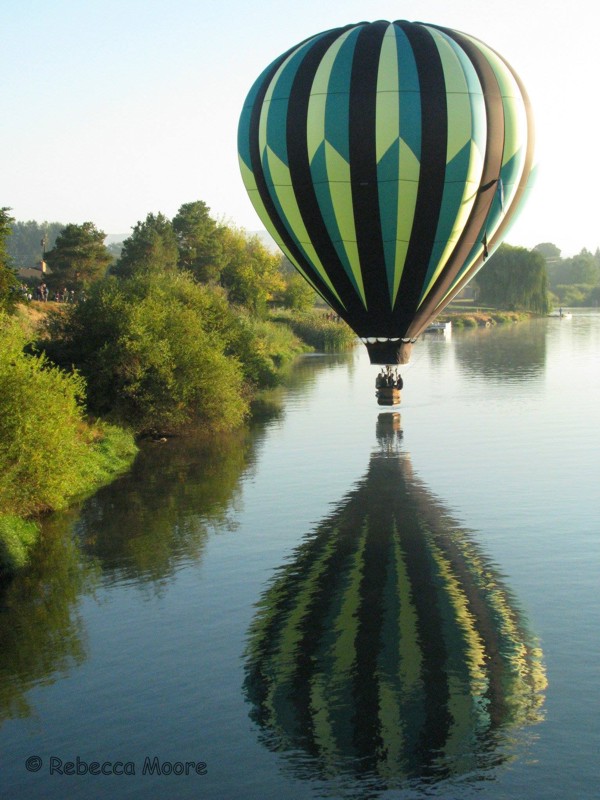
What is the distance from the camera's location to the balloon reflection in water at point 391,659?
648 inches

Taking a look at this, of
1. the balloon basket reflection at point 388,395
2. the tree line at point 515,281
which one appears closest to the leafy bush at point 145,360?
the balloon basket reflection at point 388,395

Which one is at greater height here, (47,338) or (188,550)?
(47,338)

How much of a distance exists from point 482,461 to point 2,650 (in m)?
20.7

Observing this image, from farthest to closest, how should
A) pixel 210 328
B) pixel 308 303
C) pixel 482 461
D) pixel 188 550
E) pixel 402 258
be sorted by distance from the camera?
1. pixel 308 303
2. pixel 210 328
3. pixel 482 461
4. pixel 402 258
5. pixel 188 550

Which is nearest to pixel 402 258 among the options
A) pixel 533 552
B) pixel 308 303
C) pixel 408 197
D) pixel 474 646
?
pixel 408 197

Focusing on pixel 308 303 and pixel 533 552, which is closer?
pixel 533 552

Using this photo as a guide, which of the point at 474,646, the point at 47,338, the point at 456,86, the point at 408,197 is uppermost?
the point at 456,86

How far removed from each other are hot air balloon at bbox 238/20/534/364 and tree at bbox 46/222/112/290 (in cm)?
3835

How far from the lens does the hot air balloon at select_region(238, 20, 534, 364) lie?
2730cm

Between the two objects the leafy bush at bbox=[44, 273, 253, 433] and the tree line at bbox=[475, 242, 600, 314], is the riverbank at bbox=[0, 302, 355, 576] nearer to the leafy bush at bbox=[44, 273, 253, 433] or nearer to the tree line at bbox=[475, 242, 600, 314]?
the leafy bush at bbox=[44, 273, 253, 433]

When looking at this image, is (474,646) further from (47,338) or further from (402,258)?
(47,338)

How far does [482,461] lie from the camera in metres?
36.4

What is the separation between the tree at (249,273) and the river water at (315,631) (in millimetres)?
44309

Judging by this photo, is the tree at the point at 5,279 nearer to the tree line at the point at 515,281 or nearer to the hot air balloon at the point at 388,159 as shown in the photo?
the hot air balloon at the point at 388,159
